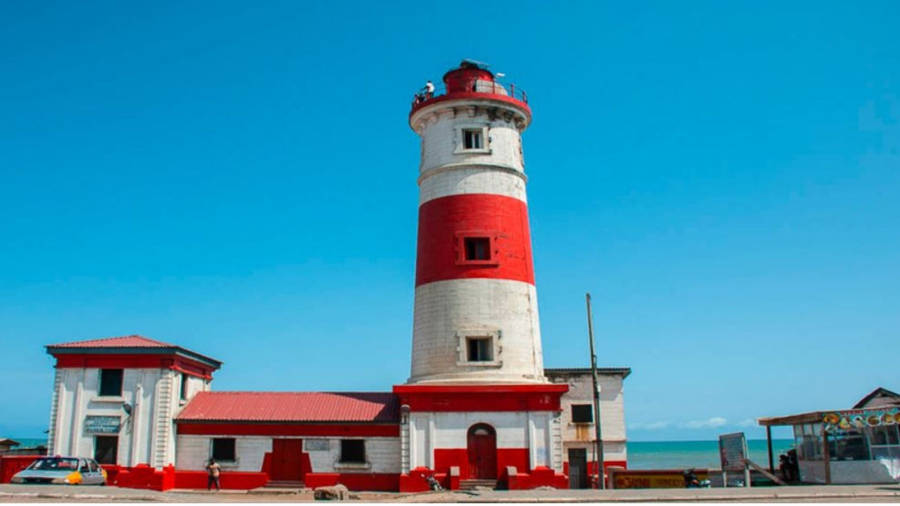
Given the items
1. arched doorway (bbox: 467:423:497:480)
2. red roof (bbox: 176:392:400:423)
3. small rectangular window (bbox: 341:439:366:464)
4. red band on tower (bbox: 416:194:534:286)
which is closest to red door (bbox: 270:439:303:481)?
red roof (bbox: 176:392:400:423)

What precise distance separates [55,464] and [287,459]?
757 cm

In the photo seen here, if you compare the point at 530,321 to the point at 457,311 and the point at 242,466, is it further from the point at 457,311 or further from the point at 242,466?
the point at 242,466

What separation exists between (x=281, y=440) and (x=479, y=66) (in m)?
16.3

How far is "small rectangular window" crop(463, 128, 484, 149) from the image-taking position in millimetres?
31328

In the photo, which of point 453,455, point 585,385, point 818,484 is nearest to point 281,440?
point 453,455

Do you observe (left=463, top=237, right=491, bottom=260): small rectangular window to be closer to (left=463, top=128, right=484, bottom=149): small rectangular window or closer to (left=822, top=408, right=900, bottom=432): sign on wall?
(left=463, top=128, right=484, bottom=149): small rectangular window

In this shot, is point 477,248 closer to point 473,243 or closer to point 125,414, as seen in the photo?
point 473,243

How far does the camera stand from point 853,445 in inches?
1032

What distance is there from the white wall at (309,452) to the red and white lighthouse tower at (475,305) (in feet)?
3.36

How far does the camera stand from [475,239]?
1189 inches

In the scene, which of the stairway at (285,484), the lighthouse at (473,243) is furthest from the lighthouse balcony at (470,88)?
the stairway at (285,484)

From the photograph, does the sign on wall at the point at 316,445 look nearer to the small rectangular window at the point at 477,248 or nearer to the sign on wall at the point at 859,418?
the small rectangular window at the point at 477,248

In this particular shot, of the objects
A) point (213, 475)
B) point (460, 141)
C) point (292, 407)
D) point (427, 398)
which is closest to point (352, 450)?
point (292, 407)

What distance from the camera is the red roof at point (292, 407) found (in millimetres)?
29297
